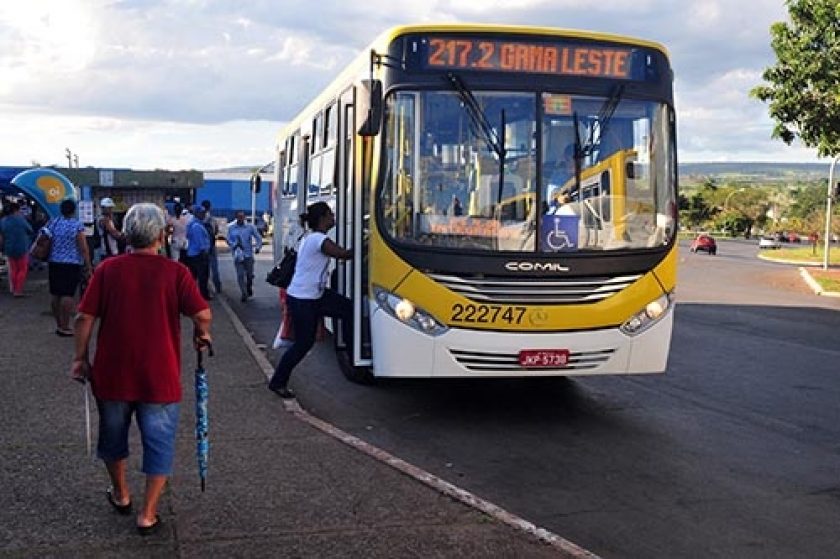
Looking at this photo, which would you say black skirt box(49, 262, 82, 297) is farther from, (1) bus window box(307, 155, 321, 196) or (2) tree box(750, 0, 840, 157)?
(2) tree box(750, 0, 840, 157)

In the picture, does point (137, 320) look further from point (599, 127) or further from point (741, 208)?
point (741, 208)

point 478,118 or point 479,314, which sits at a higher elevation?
point 478,118

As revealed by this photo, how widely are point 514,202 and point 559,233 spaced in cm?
44

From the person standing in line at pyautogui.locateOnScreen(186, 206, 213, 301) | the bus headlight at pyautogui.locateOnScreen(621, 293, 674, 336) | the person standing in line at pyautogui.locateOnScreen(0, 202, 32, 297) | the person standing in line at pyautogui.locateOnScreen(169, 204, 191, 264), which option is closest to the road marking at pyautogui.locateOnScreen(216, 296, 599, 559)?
the bus headlight at pyautogui.locateOnScreen(621, 293, 674, 336)

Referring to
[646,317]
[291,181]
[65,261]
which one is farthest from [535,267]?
[291,181]

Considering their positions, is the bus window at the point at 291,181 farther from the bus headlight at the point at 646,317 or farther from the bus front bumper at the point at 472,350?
the bus headlight at the point at 646,317

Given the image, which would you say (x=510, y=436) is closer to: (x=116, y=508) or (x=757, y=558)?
(x=757, y=558)

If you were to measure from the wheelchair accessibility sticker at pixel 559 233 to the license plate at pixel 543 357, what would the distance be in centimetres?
82

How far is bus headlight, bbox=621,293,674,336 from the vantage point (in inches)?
312

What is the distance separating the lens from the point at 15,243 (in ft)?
56.1

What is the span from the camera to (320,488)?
5859 millimetres

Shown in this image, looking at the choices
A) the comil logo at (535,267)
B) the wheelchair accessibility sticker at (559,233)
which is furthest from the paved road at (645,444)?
the wheelchair accessibility sticker at (559,233)

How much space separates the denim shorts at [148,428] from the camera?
5000 mm

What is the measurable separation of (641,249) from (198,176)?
24351 millimetres
